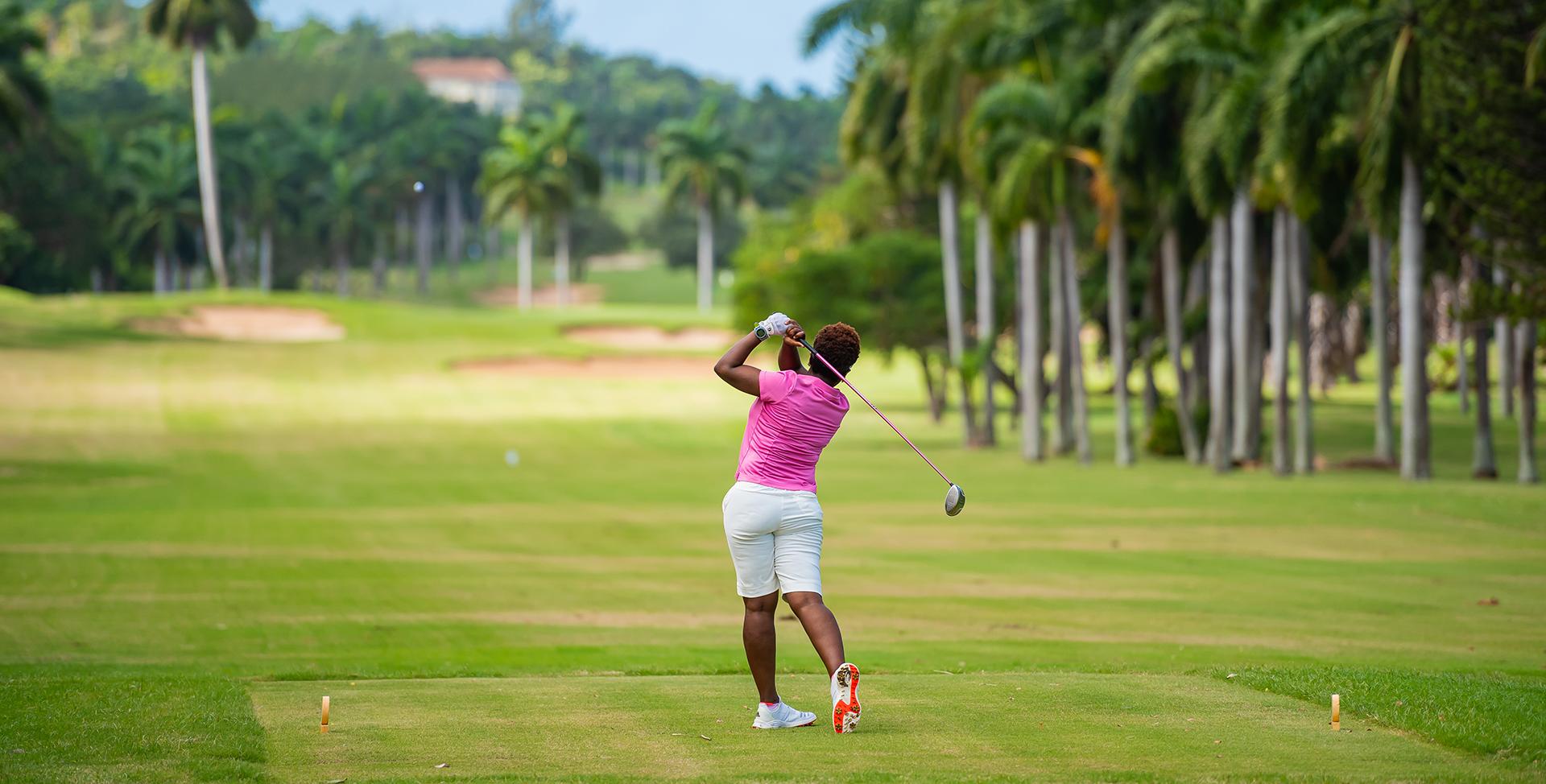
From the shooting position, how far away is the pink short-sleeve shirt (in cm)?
999

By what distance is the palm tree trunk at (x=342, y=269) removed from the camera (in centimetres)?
13275

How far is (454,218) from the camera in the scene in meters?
140

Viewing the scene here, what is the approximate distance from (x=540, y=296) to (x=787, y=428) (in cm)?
12732

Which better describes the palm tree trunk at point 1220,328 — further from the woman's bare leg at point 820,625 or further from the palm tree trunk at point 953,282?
the woman's bare leg at point 820,625

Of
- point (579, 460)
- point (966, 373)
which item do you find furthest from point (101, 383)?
point (966, 373)

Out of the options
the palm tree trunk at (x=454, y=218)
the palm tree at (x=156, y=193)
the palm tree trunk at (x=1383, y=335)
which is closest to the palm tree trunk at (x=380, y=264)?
the palm tree trunk at (x=454, y=218)

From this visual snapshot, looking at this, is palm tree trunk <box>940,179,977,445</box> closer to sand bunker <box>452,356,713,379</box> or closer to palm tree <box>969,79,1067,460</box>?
palm tree <box>969,79,1067,460</box>

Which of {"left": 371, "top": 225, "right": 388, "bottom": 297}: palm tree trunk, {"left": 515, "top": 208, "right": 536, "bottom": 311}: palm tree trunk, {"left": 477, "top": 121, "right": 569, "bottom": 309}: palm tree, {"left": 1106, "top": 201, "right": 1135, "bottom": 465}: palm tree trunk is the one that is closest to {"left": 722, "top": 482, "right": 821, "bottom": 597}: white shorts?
{"left": 1106, "top": 201, "right": 1135, "bottom": 465}: palm tree trunk

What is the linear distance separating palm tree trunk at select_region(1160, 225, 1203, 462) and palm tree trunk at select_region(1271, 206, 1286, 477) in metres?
3.52

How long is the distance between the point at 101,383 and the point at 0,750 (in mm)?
62630


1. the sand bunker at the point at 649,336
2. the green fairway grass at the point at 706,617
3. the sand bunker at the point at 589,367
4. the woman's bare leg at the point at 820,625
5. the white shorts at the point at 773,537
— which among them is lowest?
the green fairway grass at the point at 706,617

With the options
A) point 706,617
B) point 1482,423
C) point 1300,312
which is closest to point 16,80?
point 1300,312

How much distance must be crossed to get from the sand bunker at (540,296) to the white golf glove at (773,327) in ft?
405

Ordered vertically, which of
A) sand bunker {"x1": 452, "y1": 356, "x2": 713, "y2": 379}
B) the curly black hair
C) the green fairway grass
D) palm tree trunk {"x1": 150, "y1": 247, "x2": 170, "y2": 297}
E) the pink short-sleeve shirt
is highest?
palm tree trunk {"x1": 150, "y1": 247, "x2": 170, "y2": 297}
